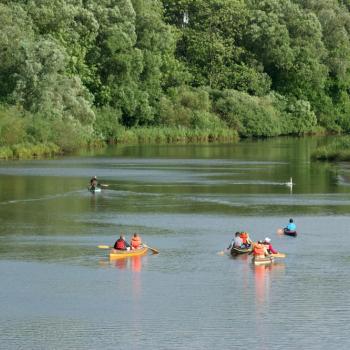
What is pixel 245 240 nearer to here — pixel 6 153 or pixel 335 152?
pixel 335 152

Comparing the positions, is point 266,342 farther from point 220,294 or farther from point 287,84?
point 287,84

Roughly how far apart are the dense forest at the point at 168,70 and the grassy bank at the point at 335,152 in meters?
23.0

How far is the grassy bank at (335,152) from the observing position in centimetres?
9824

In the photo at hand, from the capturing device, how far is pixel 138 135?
132875 mm

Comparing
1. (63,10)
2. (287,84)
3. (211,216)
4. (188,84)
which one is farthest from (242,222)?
(287,84)

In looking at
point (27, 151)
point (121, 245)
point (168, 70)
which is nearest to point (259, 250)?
point (121, 245)

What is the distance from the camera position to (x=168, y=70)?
14162 centimetres

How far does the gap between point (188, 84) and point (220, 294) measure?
109 meters

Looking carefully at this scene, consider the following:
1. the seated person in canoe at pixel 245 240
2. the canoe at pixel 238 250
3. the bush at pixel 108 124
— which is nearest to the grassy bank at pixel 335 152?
the bush at pixel 108 124

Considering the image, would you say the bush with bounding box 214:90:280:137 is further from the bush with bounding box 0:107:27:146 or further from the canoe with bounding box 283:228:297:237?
the canoe with bounding box 283:228:297:237

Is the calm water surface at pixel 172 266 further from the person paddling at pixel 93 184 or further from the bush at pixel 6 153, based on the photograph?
the bush at pixel 6 153

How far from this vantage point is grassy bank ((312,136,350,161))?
98238 mm

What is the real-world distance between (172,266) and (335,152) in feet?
182

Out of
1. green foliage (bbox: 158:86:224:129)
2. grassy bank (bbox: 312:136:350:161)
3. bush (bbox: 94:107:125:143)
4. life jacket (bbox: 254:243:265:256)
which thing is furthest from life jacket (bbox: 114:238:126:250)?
green foliage (bbox: 158:86:224:129)
